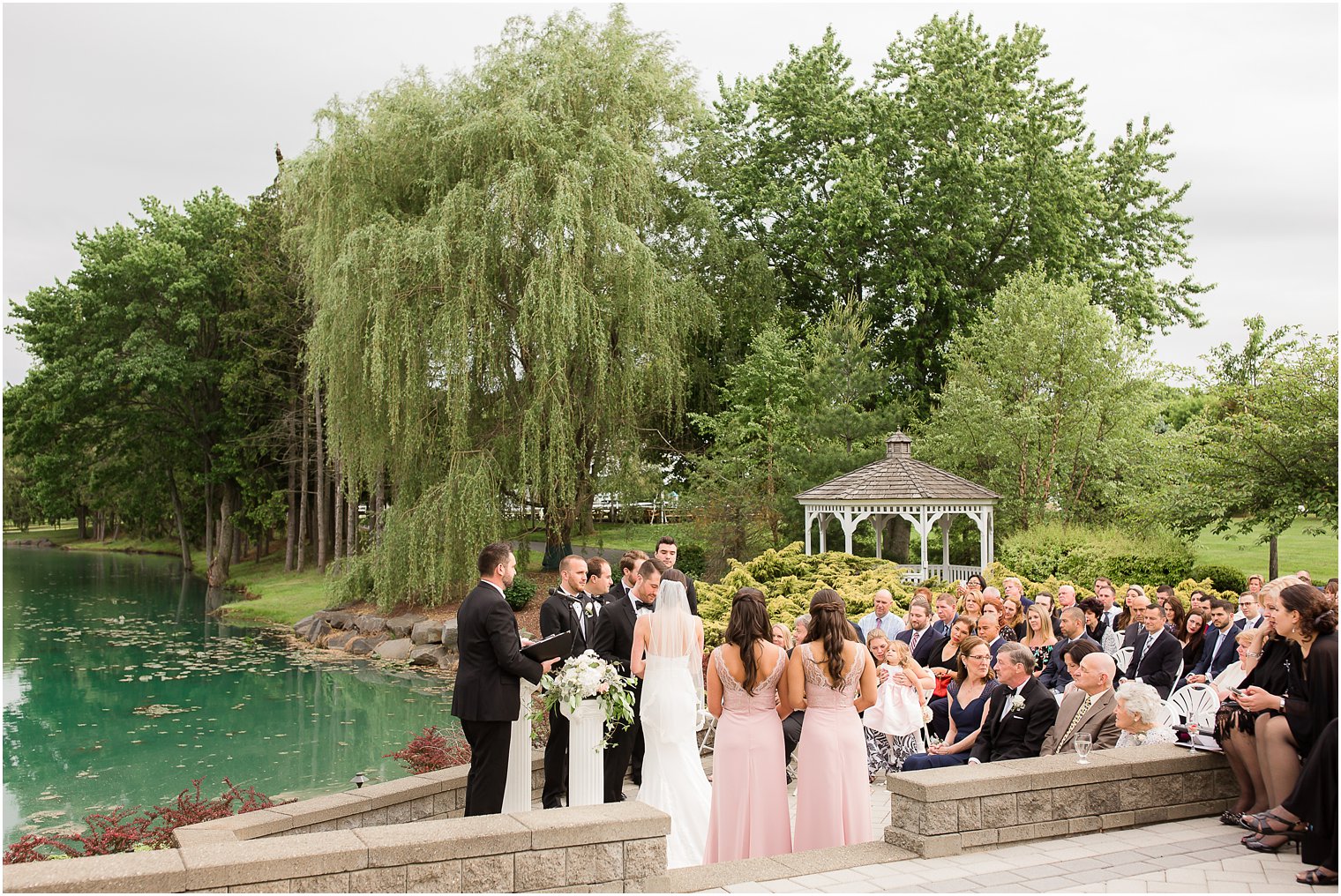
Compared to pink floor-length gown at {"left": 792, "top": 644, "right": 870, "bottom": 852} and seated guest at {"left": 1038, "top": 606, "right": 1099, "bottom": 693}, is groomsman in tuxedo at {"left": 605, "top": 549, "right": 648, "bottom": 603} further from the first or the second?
seated guest at {"left": 1038, "top": 606, "right": 1099, "bottom": 693}

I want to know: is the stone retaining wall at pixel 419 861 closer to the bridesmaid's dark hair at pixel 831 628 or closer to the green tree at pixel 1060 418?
the bridesmaid's dark hair at pixel 831 628

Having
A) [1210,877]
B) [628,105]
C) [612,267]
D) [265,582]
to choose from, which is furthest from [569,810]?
[265,582]

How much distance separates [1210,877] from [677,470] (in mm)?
22022

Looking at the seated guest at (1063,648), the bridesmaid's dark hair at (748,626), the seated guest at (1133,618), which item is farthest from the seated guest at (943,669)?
the bridesmaid's dark hair at (748,626)

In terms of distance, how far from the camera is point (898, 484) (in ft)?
61.8

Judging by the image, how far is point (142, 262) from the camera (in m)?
35.3

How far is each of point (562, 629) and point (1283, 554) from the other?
2776cm

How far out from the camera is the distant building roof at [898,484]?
18669mm

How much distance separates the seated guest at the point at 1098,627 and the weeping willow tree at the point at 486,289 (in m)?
13.1

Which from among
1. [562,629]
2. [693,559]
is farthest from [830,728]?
[693,559]

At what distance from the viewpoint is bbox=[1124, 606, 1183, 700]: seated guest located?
870 centimetres

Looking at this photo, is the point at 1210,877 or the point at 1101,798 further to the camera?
the point at 1101,798

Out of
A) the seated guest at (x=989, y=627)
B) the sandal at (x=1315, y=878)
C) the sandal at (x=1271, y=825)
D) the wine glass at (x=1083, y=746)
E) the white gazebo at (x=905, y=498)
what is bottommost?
the sandal at (x=1315, y=878)

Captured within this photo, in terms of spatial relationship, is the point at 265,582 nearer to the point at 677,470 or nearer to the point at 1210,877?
the point at 677,470
